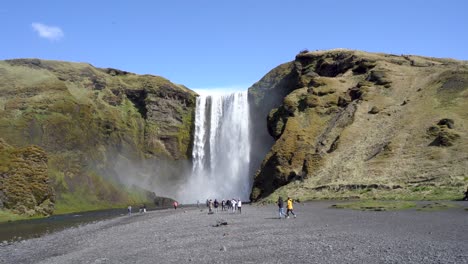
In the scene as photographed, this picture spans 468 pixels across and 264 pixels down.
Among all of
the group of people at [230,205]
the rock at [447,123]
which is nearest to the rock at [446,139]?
the rock at [447,123]

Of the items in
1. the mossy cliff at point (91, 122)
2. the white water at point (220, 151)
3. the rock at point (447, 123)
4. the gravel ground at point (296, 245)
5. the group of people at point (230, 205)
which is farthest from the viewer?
the white water at point (220, 151)

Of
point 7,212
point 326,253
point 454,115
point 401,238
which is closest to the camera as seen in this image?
point 326,253

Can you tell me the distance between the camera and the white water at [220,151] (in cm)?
10156

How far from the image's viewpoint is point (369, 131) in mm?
65625

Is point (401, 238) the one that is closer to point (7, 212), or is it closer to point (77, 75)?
point (7, 212)

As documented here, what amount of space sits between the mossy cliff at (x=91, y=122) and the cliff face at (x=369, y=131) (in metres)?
33.5

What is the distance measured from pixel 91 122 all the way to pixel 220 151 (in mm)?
30519

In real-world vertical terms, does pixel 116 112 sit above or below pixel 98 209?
above

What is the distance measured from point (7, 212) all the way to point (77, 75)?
81.0m

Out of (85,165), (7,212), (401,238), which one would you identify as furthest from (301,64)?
(401,238)

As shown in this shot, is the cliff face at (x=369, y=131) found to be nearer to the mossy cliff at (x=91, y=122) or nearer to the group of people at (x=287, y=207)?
the group of people at (x=287, y=207)

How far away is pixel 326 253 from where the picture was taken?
16016 mm

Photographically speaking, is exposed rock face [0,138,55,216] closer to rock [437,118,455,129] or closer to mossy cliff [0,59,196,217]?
mossy cliff [0,59,196,217]

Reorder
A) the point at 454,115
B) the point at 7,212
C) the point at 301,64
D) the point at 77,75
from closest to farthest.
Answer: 1. the point at 7,212
2. the point at 454,115
3. the point at 301,64
4. the point at 77,75
